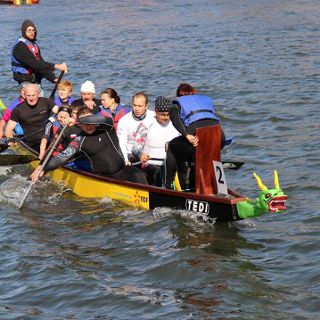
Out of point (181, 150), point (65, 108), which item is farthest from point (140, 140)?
point (181, 150)

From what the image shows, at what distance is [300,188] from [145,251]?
3.32 meters

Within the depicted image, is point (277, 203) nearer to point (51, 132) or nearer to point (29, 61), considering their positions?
point (51, 132)

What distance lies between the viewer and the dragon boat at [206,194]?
9211 millimetres

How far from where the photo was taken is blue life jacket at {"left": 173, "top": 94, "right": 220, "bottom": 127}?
33.7 feet

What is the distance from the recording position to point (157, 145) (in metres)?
11.4

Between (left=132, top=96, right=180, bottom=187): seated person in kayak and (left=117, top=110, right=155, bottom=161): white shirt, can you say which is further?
(left=117, top=110, right=155, bottom=161): white shirt

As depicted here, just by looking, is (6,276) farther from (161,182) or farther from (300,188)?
(300,188)

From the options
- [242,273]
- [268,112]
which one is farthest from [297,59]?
[242,273]

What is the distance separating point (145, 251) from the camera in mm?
10070

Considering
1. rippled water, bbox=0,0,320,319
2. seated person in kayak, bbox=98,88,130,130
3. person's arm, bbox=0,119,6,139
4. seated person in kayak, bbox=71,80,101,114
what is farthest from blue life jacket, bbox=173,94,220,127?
person's arm, bbox=0,119,6,139

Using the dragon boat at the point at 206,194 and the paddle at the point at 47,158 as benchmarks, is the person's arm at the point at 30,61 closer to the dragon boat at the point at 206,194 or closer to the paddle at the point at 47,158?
the paddle at the point at 47,158

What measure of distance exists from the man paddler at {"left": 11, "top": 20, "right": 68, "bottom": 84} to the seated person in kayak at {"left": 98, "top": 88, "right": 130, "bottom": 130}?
260cm

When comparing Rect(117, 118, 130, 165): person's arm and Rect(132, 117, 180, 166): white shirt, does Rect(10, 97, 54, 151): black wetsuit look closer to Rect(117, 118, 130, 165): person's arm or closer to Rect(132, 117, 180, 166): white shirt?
Rect(117, 118, 130, 165): person's arm

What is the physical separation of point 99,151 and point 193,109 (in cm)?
183
